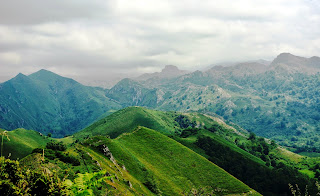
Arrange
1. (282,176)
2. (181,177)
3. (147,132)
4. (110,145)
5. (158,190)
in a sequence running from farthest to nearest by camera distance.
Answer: (282,176)
(147,132)
(181,177)
(110,145)
(158,190)

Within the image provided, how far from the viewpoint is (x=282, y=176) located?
176 m

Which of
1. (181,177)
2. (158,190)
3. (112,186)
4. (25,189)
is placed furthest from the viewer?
(181,177)

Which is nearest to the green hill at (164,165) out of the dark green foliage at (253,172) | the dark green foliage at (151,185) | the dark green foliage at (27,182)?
the dark green foliage at (151,185)

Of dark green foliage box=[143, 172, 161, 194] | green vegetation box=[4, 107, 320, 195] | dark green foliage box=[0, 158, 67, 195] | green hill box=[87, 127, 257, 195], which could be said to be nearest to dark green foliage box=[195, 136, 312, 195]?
green vegetation box=[4, 107, 320, 195]

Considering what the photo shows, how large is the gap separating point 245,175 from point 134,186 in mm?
128273

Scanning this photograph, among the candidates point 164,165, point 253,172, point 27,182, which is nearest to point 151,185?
point 164,165

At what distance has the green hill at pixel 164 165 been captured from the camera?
9888 centimetres

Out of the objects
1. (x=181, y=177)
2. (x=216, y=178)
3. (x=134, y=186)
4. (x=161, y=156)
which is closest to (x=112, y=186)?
(x=134, y=186)

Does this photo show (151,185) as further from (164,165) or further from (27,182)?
(27,182)

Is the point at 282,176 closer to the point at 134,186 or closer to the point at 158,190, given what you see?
the point at 158,190

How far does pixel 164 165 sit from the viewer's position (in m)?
126

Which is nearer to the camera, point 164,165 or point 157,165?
point 157,165

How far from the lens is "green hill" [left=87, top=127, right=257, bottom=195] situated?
Answer: 324ft

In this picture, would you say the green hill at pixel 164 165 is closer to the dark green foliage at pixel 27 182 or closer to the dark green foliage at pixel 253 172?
the dark green foliage at pixel 253 172
